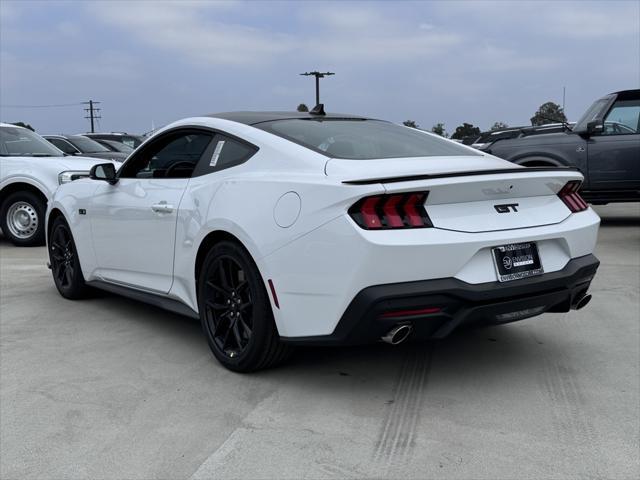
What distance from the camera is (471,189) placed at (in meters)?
3.47

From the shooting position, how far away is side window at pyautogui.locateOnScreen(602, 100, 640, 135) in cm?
1021

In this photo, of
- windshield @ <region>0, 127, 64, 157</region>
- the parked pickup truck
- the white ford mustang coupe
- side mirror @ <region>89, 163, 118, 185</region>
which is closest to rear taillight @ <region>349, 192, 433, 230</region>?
the white ford mustang coupe

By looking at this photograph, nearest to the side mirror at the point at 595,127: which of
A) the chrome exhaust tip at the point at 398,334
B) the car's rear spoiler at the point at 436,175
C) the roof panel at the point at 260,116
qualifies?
the roof panel at the point at 260,116

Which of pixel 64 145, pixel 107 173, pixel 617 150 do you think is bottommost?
pixel 617 150

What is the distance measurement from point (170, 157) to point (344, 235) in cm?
191

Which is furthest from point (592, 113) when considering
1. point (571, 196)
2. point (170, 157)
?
point (170, 157)

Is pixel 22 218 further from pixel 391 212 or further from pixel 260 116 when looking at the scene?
pixel 391 212

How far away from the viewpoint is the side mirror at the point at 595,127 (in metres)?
10.2

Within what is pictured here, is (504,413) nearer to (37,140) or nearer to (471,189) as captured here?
(471,189)

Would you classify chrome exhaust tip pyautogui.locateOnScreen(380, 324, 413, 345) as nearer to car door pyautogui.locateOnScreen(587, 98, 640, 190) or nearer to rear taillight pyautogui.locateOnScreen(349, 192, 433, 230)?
rear taillight pyautogui.locateOnScreen(349, 192, 433, 230)

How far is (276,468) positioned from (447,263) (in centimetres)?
121

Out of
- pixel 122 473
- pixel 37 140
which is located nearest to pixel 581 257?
pixel 122 473

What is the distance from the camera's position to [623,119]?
1023 centimetres

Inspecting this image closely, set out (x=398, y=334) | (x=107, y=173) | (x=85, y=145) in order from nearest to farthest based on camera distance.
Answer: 1. (x=398, y=334)
2. (x=107, y=173)
3. (x=85, y=145)
